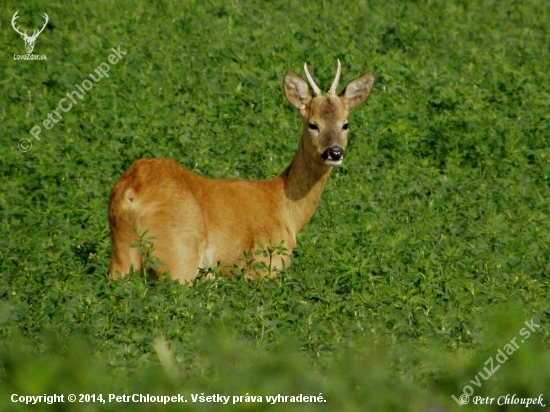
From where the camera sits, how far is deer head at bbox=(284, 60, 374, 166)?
7.41 metres

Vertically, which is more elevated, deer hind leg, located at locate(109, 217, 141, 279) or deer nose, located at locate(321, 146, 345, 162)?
deer nose, located at locate(321, 146, 345, 162)

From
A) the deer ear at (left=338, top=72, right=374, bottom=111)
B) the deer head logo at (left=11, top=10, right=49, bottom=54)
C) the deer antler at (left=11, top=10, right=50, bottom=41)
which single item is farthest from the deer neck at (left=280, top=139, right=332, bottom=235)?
the deer antler at (left=11, top=10, right=50, bottom=41)

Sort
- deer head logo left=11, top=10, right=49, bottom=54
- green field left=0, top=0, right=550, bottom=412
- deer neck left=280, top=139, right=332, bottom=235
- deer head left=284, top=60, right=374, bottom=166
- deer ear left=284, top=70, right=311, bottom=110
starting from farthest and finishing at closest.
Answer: deer head logo left=11, top=10, right=49, bottom=54 → deer ear left=284, top=70, right=311, bottom=110 → deer neck left=280, top=139, right=332, bottom=235 → deer head left=284, top=60, right=374, bottom=166 → green field left=0, top=0, right=550, bottom=412

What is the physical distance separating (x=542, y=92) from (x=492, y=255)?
4.41 metres

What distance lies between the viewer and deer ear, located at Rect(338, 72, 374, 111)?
26.2 ft

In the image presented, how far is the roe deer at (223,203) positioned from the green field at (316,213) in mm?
238

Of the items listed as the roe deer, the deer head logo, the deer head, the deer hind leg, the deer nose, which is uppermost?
the deer head logo

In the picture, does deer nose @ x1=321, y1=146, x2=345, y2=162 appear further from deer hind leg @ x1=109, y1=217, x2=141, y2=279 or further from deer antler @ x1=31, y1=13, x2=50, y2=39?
deer antler @ x1=31, y1=13, x2=50, y2=39

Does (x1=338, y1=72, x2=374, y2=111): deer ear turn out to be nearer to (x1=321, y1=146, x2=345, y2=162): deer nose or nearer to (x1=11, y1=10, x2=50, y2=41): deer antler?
(x1=321, y1=146, x2=345, y2=162): deer nose

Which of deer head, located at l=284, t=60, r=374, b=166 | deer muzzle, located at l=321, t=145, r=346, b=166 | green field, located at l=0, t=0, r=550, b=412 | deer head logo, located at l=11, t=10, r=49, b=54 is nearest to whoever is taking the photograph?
green field, located at l=0, t=0, r=550, b=412

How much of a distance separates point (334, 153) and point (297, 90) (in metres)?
0.95

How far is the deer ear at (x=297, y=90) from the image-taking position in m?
7.95

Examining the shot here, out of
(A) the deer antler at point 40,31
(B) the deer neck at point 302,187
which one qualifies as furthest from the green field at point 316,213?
(B) the deer neck at point 302,187

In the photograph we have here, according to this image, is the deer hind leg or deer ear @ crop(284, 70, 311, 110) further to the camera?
deer ear @ crop(284, 70, 311, 110)
